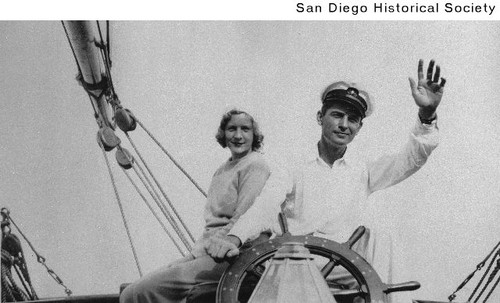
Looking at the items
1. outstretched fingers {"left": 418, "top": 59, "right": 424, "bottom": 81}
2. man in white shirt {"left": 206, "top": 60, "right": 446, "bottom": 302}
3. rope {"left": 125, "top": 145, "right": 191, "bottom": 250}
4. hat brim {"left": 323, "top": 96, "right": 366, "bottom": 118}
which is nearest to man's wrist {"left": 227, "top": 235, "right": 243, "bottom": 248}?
man in white shirt {"left": 206, "top": 60, "right": 446, "bottom": 302}

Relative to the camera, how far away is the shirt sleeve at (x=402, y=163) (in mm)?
2494

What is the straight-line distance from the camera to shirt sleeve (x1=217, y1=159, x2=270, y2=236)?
245cm

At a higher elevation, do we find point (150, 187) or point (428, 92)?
point (428, 92)

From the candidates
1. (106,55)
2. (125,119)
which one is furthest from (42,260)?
(106,55)

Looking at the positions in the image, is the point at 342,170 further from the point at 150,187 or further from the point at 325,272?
the point at 150,187

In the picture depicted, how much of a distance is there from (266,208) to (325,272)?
1.09 feet

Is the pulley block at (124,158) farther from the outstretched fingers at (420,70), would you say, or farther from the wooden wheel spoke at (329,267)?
the outstretched fingers at (420,70)

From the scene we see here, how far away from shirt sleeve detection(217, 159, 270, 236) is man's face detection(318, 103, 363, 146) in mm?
241

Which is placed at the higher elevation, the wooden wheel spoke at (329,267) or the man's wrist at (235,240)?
the man's wrist at (235,240)

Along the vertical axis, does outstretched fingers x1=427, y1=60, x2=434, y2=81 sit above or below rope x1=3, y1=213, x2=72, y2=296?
above

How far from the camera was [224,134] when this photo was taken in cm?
258

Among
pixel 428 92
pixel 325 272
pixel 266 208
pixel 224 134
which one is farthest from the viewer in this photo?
pixel 224 134

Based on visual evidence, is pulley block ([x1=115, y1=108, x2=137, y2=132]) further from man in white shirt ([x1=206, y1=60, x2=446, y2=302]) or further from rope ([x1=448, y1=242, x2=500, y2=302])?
rope ([x1=448, y1=242, x2=500, y2=302])

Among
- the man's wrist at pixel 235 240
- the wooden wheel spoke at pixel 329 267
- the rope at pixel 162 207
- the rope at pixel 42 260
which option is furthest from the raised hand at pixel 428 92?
the rope at pixel 42 260
